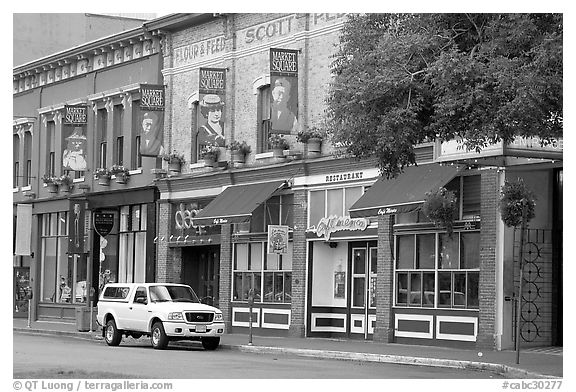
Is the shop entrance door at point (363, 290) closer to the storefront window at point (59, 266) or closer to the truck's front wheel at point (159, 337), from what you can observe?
the truck's front wheel at point (159, 337)

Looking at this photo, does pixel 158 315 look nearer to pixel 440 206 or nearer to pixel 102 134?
pixel 440 206

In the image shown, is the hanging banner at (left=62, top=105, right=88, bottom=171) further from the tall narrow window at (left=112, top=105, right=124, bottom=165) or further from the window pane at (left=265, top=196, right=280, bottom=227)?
the window pane at (left=265, top=196, right=280, bottom=227)

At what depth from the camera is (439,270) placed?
2764 cm

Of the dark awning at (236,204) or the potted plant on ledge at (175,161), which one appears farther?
the potted plant on ledge at (175,161)

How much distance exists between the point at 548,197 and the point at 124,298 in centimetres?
1042

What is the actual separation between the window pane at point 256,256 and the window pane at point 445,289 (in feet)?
24.7

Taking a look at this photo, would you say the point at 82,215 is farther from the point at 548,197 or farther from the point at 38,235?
the point at 548,197

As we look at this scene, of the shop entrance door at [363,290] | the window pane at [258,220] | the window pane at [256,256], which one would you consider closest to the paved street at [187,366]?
the shop entrance door at [363,290]

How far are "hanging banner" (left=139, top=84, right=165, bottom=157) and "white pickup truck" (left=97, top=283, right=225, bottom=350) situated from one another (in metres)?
8.17

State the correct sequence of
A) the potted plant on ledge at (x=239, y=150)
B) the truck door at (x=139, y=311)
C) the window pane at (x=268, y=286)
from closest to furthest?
the truck door at (x=139, y=311) → the window pane at (x=268, y=286) → the potted plant on ledge at (x=239, y=150)

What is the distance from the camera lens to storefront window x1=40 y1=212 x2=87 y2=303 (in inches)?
1674

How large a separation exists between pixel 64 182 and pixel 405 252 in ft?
60.5

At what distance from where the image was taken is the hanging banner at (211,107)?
34.4 metres

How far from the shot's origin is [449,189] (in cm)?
2723
